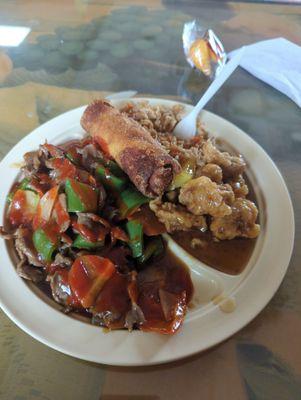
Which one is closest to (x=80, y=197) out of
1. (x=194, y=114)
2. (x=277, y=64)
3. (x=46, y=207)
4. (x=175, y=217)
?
(x=46, y=207)

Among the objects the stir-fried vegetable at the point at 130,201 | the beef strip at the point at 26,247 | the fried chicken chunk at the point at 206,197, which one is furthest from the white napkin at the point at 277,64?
the beef strip at the point at 26,247

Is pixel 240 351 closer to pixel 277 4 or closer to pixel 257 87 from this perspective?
pixel 257 87

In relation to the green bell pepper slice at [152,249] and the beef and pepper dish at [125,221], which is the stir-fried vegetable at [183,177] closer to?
the beef and pepper dish at [125,221]

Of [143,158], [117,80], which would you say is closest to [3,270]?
[143,158]

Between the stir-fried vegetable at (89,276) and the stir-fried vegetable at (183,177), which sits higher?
the stir-fried vegetable at (183,177)

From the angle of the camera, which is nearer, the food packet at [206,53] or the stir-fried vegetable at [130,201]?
the stir-fried vegetable at [130,201]

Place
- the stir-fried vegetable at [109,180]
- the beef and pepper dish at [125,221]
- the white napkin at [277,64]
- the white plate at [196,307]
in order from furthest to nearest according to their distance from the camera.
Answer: the white napkin at [277,64] < the stir-fried vegetable at [109,180] < the beef and pepper dish at [125,221] < the white plate at [196,307]

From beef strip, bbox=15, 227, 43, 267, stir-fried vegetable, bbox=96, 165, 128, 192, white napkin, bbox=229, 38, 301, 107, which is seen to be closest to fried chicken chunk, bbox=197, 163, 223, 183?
stir-fried vegetable, bbox=96, 165, 128, 192
